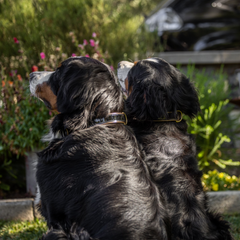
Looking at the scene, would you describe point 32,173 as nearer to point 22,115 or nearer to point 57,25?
point 22,115

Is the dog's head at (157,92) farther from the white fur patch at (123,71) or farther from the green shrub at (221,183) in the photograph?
the green shrub at (221,183)

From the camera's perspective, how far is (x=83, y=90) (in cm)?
222

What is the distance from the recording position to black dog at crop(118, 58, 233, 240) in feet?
7.11

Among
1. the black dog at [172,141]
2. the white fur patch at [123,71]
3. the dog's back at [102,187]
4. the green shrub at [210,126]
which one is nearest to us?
the dog's back at [102,187]

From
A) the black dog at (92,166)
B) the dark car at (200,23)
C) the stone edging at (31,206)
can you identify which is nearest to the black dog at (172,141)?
the black dog at (92,166)

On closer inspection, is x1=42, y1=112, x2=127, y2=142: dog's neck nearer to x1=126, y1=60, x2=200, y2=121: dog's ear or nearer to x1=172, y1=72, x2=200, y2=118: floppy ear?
x1=126, y1=60, x2=200, y2=121: dog's ear

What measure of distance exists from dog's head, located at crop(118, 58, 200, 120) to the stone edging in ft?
4.08

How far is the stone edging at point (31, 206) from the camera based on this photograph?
131 inches

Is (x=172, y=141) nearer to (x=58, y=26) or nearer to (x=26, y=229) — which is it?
(x=26, y=229)

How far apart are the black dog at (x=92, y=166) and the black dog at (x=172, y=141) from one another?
28 centimetres

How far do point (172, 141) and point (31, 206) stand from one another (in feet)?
6.04

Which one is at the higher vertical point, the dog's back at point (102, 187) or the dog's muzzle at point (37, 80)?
the dog's muzzle at point (37, 80)

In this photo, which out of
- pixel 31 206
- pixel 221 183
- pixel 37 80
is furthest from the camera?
pixel 221 183

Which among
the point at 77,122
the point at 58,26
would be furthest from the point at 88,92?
the point at 58,26
